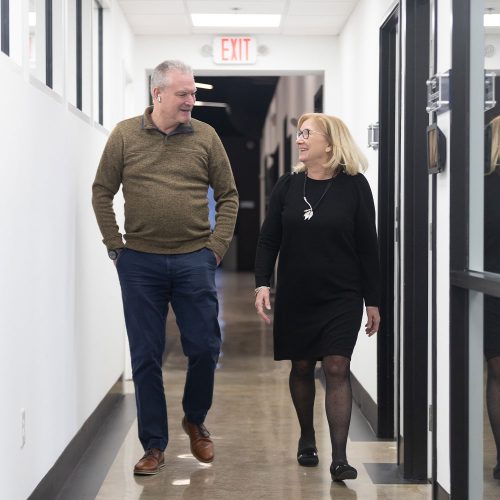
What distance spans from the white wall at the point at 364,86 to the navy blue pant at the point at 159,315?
53.8 inches

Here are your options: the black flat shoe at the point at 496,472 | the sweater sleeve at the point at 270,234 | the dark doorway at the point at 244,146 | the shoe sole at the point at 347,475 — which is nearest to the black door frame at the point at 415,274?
the shoe sole at the point at 347,475

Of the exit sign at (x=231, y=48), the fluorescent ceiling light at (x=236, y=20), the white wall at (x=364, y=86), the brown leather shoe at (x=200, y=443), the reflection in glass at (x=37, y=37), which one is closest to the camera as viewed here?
the reflection in glass at (x=37, y=37)

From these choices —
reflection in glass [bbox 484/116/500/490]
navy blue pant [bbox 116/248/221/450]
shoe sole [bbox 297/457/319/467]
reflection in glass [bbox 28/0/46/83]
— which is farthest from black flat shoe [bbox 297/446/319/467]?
reflection in glass [bbox 28/0/46/83]

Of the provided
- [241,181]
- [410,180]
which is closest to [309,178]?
[410,180]

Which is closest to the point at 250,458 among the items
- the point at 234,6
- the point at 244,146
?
the point at 234,6

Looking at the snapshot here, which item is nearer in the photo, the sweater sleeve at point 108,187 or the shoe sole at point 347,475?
the shoe sole at point 347,475

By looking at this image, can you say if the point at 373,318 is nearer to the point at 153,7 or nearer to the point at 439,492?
the point at 439,492

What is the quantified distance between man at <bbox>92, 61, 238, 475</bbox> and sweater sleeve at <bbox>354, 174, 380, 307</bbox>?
0.53 metres

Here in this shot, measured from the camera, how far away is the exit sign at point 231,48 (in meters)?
6.76

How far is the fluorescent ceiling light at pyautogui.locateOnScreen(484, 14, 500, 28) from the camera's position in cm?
268

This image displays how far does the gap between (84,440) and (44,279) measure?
1.20 meters

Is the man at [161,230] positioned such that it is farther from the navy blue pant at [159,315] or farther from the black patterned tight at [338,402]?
the black patterned tight at [338,402]

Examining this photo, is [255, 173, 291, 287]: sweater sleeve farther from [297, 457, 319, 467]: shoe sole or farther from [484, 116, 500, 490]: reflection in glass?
[484, 116, 500, 490]: reflection in glass

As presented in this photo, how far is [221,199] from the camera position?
4.03 meters
